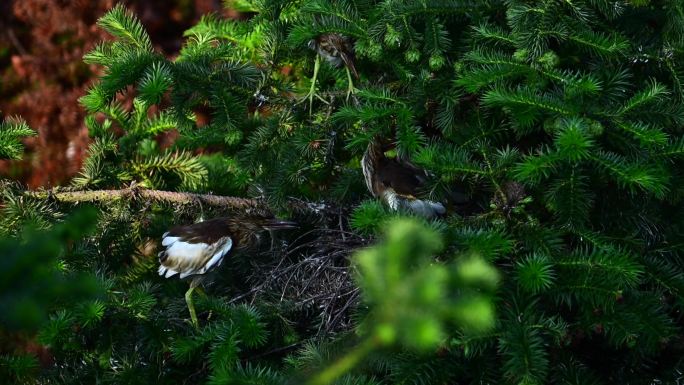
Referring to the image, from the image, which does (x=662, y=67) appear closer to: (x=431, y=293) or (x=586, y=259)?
(x=586, y=259)

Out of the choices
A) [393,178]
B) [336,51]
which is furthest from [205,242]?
[336,51]

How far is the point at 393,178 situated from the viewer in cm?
285

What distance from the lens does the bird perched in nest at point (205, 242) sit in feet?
9.17

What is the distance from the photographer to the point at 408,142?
2533mm

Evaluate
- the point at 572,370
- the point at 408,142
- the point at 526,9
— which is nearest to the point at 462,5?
the point at 526,9

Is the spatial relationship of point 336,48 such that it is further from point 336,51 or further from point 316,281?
point 316,281

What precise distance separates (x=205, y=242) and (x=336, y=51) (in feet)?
2.41

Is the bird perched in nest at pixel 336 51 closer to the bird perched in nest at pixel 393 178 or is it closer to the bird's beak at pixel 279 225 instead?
the bird perched in nest at pixel 393 178

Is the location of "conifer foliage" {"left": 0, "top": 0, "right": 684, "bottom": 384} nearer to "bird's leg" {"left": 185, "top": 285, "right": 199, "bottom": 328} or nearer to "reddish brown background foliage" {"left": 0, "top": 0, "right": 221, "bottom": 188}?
"bird's leg" {"left": 185, "top": 285, "right": 199, "bottom": 328}

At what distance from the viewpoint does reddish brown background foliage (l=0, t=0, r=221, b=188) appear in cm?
544

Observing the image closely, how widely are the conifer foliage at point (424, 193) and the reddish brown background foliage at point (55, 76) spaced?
233 centimetres

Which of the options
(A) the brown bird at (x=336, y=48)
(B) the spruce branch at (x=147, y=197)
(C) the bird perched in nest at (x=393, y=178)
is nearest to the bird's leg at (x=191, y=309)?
(B) the spruce branch at (x=147, y=197)

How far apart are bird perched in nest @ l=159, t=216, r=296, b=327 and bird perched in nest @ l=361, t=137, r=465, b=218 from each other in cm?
29

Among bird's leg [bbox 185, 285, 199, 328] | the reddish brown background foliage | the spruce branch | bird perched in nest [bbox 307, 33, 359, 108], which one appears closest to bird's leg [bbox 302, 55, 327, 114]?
bird perched in nest [bbox 307, 33, 359, 108]
